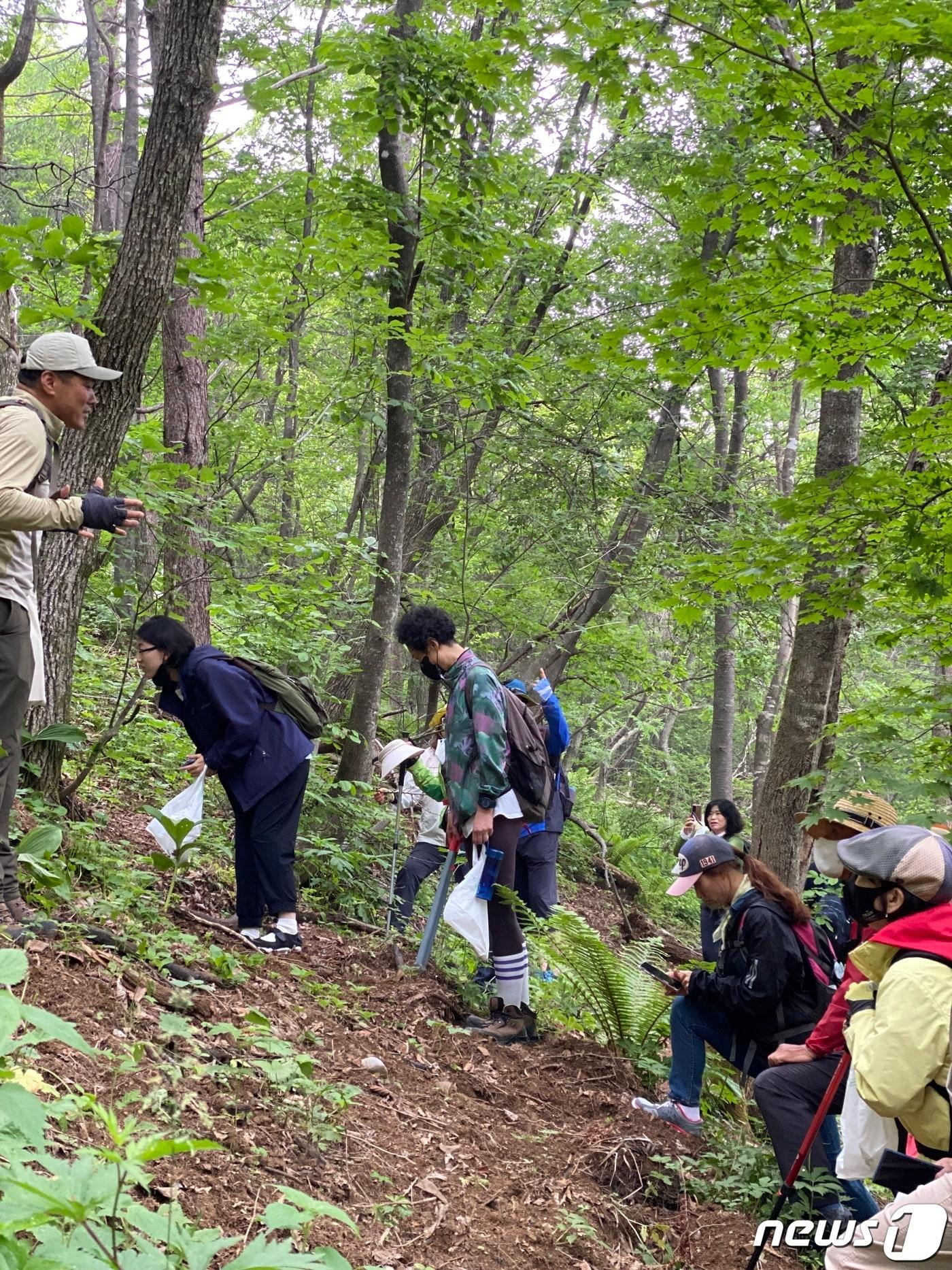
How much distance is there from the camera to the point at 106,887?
4.72 m

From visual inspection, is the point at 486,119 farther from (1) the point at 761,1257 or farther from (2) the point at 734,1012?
(1) the point at 761,1257

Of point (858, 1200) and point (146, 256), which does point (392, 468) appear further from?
point (858, 1200)

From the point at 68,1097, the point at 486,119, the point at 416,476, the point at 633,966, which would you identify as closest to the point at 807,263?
the point at 633,966

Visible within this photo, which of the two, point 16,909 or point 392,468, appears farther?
point 392,468

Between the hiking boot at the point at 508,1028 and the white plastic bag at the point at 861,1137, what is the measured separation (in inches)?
94.8

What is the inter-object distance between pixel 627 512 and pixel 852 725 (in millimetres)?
7218

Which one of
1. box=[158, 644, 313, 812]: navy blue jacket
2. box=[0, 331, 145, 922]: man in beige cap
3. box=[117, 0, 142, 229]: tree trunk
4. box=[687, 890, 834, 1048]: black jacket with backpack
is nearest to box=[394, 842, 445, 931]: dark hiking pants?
box=[158, 644, 313, 812]: navy blue jacket

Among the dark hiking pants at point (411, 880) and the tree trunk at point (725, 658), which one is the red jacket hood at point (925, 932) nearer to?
the dark hiking pants at point (411, 880)

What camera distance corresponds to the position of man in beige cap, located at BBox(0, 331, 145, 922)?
3.49 meters

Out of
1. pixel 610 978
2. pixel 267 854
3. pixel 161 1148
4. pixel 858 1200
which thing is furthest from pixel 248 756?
pixel 161 1148

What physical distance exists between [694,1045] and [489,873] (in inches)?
54.4

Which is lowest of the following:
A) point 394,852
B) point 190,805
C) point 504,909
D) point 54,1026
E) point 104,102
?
point 394,852

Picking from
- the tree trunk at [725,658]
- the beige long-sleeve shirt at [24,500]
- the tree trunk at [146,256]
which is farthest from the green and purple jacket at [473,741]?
the tree trunk at [725,658]

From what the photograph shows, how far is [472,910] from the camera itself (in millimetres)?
5090
